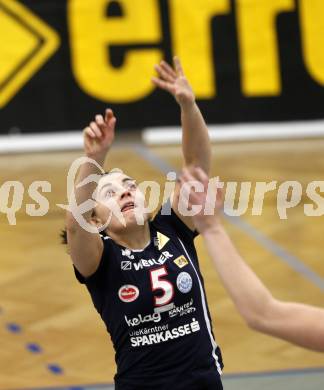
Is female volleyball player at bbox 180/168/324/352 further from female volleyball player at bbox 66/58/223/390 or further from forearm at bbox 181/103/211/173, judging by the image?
forearm at bbox 181/103/211/173

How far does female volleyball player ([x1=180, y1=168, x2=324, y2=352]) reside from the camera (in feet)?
8.24

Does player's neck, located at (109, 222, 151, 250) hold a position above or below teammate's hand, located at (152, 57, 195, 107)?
below

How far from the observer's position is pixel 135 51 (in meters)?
12.9

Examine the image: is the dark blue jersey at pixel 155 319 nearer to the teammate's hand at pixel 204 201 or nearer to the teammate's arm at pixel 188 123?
the teammate's arm at pixel 188 123

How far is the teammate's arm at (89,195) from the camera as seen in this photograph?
3.90 meters

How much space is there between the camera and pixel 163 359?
13.5 ft

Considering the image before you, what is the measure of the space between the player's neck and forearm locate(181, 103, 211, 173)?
0.40m

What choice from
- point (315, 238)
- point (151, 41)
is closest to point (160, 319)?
point (315, 238)

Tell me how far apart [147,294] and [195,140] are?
2.55 feet

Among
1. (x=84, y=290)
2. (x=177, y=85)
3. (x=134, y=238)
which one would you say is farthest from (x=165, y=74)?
(x=84, y=290)

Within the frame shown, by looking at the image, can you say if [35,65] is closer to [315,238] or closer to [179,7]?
[179,7]

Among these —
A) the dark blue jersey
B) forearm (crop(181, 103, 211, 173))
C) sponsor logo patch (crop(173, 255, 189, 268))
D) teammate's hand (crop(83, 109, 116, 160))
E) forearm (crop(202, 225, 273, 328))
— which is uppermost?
forearm (crop(202, 225, 273, 328))
